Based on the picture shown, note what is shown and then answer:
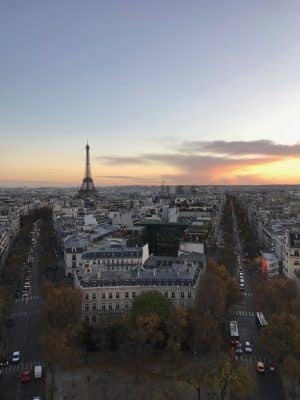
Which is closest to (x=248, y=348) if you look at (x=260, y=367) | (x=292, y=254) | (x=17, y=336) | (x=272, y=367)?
(x=272, y=367)

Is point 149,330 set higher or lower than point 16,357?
higher

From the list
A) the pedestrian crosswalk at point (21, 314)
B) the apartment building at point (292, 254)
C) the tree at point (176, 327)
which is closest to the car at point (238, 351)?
the tree at point (176, 327)

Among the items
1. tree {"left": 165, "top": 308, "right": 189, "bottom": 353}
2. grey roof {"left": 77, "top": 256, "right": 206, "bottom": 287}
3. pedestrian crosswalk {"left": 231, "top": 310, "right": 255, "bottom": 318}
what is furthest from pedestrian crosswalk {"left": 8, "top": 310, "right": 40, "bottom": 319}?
pedestrian crosswalk {"left": 231, "top": 310, "right": 255, "bottom": 318}

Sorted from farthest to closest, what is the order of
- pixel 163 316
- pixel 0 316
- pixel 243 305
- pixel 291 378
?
pixel 243 305 < pixel 0 316 < pixel 163 316 < pixel 291 378

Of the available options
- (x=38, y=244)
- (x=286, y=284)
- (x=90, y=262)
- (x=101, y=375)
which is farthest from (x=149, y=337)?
(x=38, y=244)

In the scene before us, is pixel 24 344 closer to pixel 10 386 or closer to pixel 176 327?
pixel 10 386

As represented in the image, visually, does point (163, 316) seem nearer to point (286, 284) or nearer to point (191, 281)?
point (191, 281)
